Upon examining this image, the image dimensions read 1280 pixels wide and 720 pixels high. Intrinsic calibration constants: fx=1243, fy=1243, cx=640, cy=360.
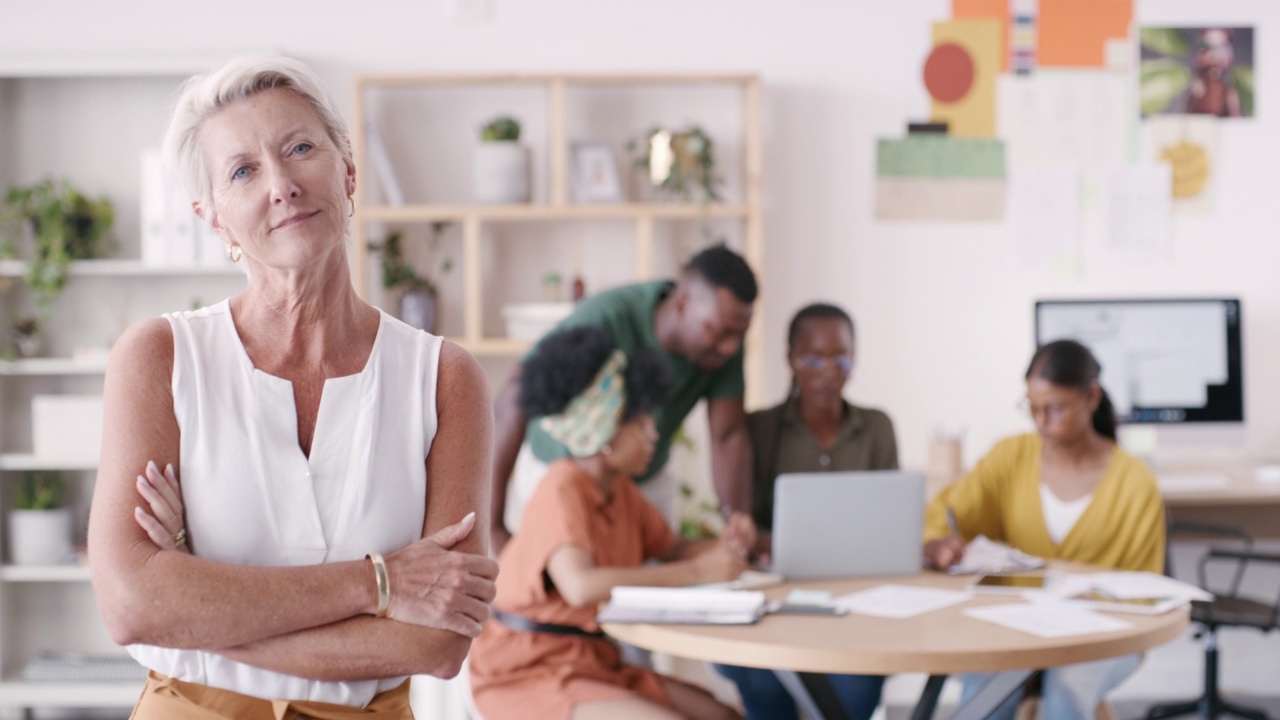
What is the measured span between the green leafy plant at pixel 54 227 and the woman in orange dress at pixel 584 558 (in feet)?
6.96

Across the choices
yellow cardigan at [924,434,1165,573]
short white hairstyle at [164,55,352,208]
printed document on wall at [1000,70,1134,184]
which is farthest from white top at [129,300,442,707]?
printed document on wall at [1000,70,1134,184]

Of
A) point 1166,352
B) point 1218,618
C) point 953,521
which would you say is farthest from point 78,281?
point 1218,618

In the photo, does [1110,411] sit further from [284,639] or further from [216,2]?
[216,2]

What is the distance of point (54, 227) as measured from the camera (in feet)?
13.0

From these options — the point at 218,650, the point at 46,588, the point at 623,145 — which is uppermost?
the point at 623,145

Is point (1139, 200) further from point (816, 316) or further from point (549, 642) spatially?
point (549, 642)

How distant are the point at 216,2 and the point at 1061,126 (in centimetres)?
288

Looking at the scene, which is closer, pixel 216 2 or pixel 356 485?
pixel 356 485

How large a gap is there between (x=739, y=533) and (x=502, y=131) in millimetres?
1882

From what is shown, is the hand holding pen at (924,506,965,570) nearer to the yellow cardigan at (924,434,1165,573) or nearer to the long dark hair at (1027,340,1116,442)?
the yellow cardigan at (924,434,1165,573)

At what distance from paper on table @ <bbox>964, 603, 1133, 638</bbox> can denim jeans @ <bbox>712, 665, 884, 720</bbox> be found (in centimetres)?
55

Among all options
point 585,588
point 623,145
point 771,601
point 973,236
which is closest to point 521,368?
point 585,588

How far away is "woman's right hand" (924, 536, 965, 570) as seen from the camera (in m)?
2.69

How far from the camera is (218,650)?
1.25 meters
